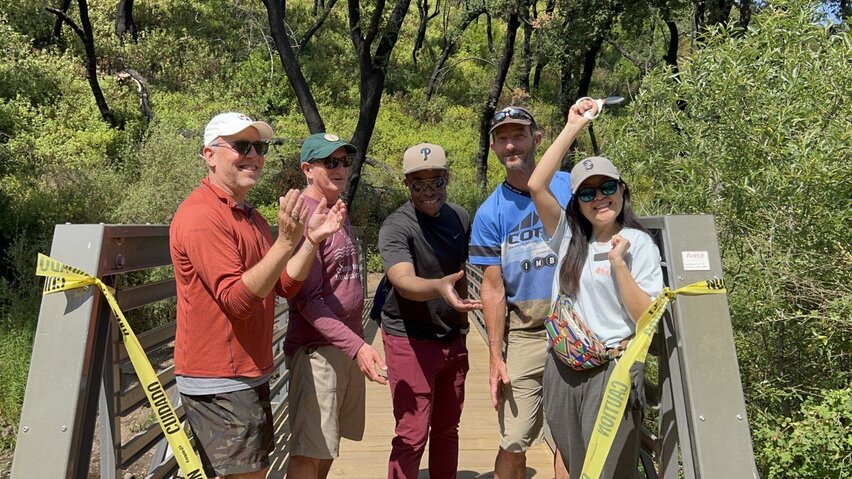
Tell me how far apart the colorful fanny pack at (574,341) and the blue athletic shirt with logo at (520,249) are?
500 millimetres

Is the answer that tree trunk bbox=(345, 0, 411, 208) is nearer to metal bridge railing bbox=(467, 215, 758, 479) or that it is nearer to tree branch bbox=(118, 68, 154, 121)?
tree branch bbox=(118, 68, 154, 121)

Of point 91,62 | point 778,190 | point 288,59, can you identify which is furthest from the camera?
point 91,62

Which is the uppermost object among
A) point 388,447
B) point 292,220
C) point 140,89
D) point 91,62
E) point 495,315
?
point 140,89

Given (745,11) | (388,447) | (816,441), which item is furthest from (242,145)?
(745,11)

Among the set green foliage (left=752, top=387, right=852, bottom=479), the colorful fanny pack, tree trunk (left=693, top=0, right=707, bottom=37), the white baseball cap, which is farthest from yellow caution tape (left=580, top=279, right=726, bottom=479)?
tree trunk (left=693, top=0, right=707, bottom=37)

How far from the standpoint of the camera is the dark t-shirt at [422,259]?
324 cm

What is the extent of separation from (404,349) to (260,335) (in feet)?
3.24

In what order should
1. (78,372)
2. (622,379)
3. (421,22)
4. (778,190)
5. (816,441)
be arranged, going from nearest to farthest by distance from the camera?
(78,372) < (622,379) < (816,441) < (778,190) < (421,22)

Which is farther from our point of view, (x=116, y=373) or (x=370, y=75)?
(x=370, y=75)

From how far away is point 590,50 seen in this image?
57.7 feet

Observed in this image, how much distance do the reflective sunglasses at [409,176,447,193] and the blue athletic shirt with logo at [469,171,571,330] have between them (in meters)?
0.22

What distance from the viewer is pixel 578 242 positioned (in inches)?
101

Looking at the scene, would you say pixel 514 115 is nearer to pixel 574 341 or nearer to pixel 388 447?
pixel 574 341

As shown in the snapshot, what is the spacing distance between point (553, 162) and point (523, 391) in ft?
3.60
